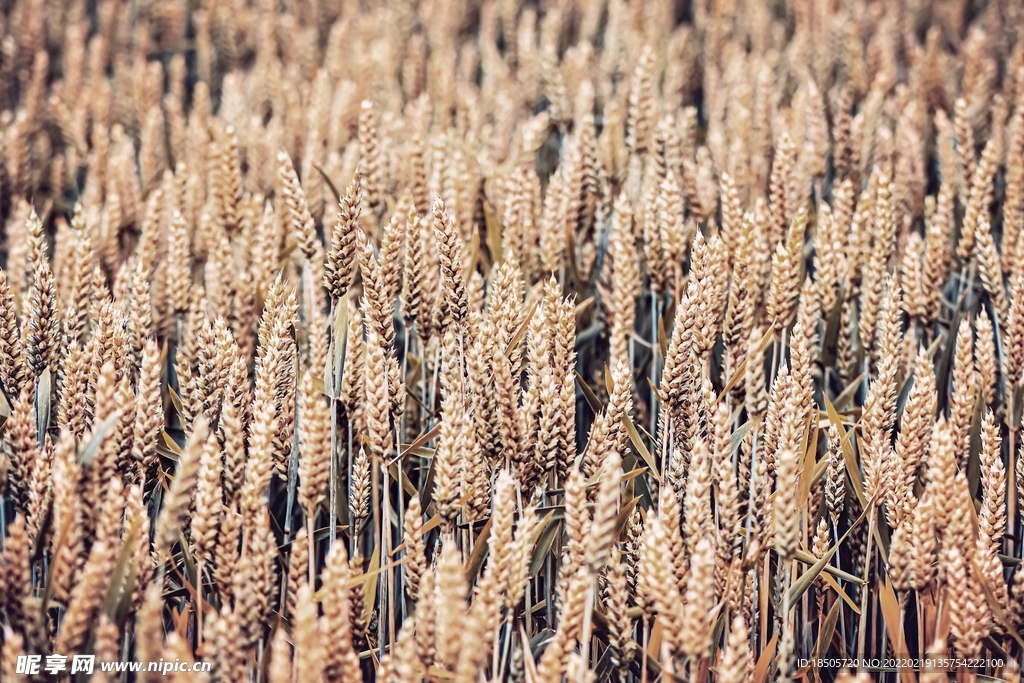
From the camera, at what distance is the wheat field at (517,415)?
118 cm

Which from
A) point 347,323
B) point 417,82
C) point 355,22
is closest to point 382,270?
point 347,323

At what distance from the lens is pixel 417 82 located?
10.7 feet

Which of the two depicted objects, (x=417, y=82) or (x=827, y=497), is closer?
(x=827, y=497)

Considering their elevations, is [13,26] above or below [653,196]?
above

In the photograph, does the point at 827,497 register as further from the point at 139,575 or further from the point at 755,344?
the point at 139,575

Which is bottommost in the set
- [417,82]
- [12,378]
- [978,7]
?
[12,378]

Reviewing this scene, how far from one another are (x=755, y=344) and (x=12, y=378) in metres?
1.08

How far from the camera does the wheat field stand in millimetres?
1181

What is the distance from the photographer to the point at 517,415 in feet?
4.32

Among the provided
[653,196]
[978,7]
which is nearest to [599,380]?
[653,196]

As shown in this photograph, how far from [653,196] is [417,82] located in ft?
5.08

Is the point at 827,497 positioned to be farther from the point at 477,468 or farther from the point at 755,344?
the point at 477,468

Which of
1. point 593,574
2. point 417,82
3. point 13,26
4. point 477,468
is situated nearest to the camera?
point 593,574

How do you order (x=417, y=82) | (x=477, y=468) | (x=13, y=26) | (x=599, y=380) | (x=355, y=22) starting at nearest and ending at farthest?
(x=477, y=468) → (x=599, y=380) → (x=417, y=82) → (x=13, y=26) → (x=355, y=22)
